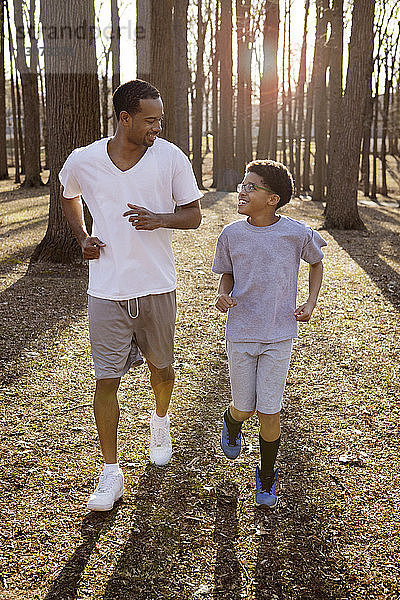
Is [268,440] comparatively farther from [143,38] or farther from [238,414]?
[143,38]

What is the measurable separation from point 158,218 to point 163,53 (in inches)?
352

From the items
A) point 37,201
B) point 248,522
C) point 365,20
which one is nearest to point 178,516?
point 248,522

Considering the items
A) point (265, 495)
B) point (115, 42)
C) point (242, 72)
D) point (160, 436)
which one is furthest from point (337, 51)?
point (265, 495)

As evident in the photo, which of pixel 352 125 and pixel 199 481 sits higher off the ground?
pixel 352 125

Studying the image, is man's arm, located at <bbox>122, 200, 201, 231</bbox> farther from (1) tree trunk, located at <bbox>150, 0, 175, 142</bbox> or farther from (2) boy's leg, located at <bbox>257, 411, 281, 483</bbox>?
(1) tree trunk, located at <bbox>150, 0, 175, 142</bbox>

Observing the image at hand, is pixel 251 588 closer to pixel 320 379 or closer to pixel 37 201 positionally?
pixel 320 379

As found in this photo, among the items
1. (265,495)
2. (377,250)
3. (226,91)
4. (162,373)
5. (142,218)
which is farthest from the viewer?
(226,91)

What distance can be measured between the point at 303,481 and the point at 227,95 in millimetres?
22345

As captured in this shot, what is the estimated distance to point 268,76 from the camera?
920 inches

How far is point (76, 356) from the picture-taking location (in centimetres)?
600

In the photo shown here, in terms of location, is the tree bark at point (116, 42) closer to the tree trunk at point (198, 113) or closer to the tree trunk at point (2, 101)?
the tree trunk at point (198, 113)

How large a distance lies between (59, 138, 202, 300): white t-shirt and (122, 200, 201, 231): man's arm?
0.08 m

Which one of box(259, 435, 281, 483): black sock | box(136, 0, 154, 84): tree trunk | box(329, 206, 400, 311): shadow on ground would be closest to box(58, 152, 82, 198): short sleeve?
box(259, 435, 281, 483): black sock

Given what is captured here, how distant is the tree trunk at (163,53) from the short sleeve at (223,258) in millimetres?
8461
